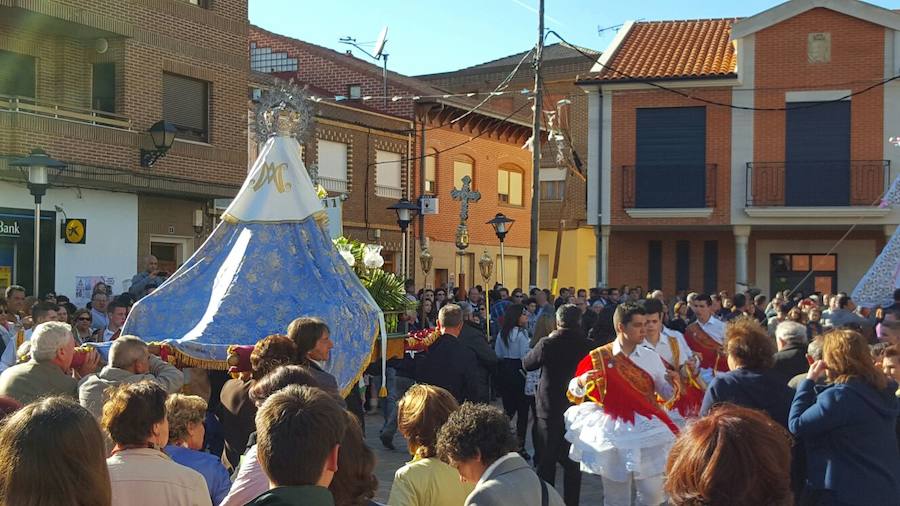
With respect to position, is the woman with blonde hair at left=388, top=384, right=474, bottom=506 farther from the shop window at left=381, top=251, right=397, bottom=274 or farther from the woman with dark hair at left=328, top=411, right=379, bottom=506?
the shop window at left=381, top=251, right=397, bottom=274

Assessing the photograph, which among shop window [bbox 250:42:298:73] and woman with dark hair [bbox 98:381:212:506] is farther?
shop window [bbox 250:42:298:73]

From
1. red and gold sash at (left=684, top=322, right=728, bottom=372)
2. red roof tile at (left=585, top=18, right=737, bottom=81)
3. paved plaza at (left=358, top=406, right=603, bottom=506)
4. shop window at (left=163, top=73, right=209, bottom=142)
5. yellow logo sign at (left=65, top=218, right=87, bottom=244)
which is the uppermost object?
red roof tile at (left=585, top=18, right=737, bottom=81)

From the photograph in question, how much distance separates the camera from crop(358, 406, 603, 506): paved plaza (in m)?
9.91

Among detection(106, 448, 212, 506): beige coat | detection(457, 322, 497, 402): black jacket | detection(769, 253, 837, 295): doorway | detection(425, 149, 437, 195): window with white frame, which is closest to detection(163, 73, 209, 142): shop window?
detection(425, 149, 437, 195): window with white frame

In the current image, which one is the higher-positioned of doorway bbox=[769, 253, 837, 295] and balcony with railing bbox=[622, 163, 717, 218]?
balcony with railing bbox=[622, 163, 717, 218]

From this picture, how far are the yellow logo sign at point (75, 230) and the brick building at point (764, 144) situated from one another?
12921 millimetres

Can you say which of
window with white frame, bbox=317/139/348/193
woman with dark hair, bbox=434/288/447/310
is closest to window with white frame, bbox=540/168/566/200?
window with white frame, bbox=317/139/348/193

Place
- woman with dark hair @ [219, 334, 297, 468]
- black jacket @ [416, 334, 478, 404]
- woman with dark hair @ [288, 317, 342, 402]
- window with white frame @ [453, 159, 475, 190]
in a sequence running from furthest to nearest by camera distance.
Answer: window with white frame @ [453, 159, 475, 190]
black jacket @ [416, 334, 478, 404]
woman with dark hair @ [288, 317, 342, 402]
woman with dark hair @ [219, 334, 297, 468]

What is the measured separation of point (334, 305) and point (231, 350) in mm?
2512

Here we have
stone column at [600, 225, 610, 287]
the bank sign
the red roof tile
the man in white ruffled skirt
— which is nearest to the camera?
the man in white ruffled skirt

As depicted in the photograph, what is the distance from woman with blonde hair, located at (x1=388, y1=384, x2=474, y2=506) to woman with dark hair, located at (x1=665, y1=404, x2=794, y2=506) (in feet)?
5.70

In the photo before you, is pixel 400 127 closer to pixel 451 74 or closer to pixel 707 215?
pixel 707 215

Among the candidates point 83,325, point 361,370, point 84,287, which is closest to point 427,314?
point 84,287

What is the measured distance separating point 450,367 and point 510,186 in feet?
90.3
